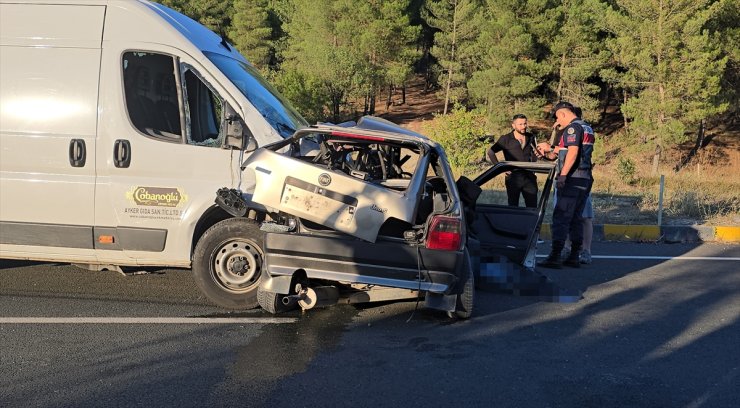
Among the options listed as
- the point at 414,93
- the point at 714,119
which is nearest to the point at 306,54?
the point at 414,93

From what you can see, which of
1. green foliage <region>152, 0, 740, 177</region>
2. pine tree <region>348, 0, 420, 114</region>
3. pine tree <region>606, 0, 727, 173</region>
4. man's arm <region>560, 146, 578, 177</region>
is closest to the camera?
man's arm <region>560, 146, 578, 177</region>

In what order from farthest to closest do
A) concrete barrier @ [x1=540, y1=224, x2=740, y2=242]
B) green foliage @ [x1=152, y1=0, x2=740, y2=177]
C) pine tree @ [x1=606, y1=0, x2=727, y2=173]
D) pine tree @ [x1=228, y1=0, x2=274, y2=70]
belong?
pine tree @ [x1=228, y1=0, x2=274, y2=70]
green foliage @ [x1=152, y1=0, x2=740, y2=177]
pine tree @ [x1=606, y1=0, x2=727, y2=173]
concrete barrier @ [x1=540, y1=224, x2=740, y2=242]

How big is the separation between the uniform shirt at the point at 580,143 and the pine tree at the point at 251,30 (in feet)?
146

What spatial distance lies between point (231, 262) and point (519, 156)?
4185 millimetres

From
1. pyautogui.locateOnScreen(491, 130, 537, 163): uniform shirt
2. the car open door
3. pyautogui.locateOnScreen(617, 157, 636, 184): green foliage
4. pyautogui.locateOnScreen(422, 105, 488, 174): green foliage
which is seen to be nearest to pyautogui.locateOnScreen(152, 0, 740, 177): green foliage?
pyautogui.locateOnScreen(422, 105, 488, 174): green foliage

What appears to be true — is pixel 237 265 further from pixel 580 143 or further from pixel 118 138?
pixel 580 143

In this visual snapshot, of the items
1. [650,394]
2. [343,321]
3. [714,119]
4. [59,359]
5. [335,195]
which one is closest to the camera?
[650,394]

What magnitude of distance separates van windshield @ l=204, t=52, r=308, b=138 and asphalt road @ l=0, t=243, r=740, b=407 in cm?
160

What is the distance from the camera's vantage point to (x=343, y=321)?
203 inches

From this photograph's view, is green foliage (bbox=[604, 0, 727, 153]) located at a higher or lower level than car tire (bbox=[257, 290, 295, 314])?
higher

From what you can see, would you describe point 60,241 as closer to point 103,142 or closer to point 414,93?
point 103,142

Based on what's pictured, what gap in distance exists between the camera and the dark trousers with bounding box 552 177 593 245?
285 inches

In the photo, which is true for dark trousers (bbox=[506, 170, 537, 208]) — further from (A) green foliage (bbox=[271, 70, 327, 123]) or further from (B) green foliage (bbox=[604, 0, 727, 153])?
(A) green foliage (bbox=[271, 70, 327, 123])

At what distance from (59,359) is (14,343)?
0.51 metres
